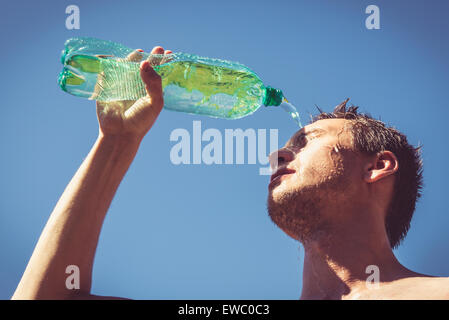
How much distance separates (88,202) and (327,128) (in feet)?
5.15

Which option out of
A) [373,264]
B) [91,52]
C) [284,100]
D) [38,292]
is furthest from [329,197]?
[91,52]

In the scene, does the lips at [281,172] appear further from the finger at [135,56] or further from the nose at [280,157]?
the finger at [135,56]

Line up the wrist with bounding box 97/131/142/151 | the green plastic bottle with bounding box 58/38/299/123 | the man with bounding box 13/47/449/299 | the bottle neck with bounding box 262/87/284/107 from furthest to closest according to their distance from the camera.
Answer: the bottle neck with bounding box 262/87/284/107 → the green plastic bottle with bounding box 58/38/299/123 → the wrist with bounding box 97/131/142/151 → the man with bounding box 13/47/449/299

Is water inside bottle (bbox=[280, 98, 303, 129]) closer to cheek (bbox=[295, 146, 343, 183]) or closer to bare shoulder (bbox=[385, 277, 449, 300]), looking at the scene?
cheek (bbox=[295, 146, 343, 183])

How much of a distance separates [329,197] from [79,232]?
138cm

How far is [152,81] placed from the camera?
273cm

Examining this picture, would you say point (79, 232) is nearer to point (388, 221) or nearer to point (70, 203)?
point (70, 203)

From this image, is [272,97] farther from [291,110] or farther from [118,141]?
[118,141]

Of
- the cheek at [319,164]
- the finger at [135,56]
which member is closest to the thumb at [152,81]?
the finger at [135,56]

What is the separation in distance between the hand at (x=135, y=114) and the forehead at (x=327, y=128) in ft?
3.23

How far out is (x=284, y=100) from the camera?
11.3ft

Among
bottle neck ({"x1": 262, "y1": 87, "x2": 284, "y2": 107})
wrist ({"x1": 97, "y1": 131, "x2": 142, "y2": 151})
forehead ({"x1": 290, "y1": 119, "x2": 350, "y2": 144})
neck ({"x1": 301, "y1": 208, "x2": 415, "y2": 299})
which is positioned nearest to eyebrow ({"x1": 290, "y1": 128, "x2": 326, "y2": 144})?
forehead ({"x1": 290, "y1": 119, "x2": 350, "y2": 144})

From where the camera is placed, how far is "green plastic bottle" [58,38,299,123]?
3.24 metres

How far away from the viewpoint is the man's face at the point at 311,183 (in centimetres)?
282
